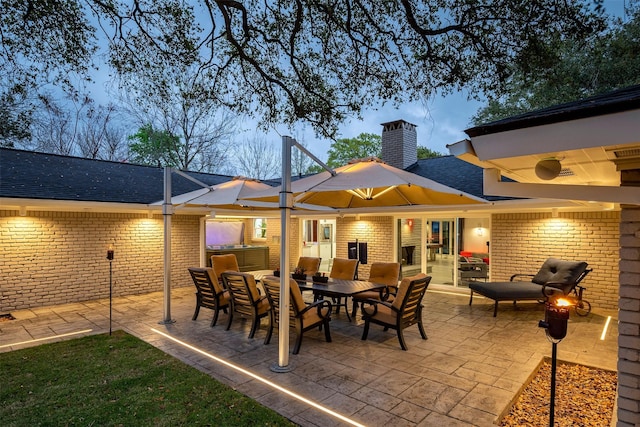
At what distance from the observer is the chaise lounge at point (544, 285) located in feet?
22.7

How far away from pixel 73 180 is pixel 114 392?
21.7 ft

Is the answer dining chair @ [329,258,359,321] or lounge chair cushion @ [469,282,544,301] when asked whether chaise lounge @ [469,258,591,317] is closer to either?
lounge chair cushion @ [469,282,544,301]

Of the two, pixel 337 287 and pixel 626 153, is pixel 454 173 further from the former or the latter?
pixel 626 153

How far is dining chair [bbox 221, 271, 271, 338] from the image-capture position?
18.7 feet

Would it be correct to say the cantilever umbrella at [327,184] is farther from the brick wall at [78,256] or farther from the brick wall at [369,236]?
the brick wall at [78,256]

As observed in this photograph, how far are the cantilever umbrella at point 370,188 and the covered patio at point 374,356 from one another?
2.27m

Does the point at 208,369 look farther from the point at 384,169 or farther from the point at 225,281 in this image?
the point at 384,169

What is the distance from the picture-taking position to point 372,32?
6.10 m

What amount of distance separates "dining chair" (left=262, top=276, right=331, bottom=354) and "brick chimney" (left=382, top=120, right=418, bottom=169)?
7.78 metres

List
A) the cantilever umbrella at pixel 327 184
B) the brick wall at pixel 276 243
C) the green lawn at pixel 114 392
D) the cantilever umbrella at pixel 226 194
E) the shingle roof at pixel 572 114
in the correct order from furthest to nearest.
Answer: the brick wall at pixel 276 243 → the cantilever umbrella at pixel 226 194 → the cantilever umbrella at pixel 327 184 → the green lawn at pixel 114 392 → the shingle roof at pixel 572 114

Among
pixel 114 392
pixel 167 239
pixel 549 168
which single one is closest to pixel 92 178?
pixel 167 239

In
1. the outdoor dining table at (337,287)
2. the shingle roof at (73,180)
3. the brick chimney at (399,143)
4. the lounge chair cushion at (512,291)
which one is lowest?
the lounge chair cushion at (512,291)

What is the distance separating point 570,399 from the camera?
3.81 metres

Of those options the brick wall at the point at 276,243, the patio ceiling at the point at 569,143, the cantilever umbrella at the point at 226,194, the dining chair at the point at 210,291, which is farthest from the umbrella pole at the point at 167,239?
the brick wall at the point at 276,243
